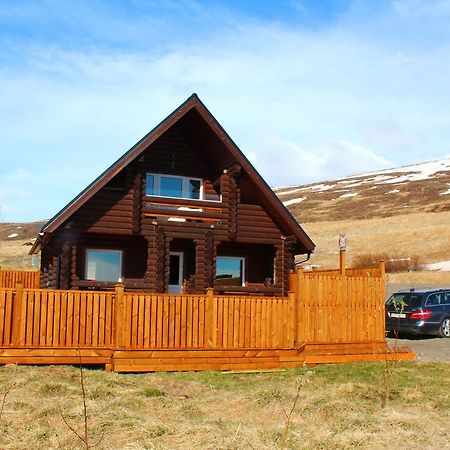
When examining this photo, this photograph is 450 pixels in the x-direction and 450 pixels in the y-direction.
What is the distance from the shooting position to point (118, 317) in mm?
14531

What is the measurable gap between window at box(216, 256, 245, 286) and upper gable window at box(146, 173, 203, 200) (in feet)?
8.26

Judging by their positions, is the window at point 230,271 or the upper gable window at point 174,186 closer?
the upper gable window at point 174,186

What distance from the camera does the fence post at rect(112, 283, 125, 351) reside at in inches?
572

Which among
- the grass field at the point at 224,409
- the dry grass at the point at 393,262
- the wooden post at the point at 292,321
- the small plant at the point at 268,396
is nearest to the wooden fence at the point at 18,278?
the grass field at the point at 224,409

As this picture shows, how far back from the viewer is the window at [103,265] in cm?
2078

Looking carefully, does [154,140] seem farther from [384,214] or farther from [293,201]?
[293,201]

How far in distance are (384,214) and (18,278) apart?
59593mm

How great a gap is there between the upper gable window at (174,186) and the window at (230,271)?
2517 mm

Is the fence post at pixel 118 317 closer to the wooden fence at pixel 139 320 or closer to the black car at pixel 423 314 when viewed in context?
the wooden fence at pixel 139 320

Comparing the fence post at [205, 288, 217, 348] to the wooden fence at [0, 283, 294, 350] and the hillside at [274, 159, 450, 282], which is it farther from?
the hillside at [274, 159, 450, 282]

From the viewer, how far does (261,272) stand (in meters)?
22.9

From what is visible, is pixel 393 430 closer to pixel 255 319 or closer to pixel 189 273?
pixel 255 319

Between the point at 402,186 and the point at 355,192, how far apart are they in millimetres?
7414

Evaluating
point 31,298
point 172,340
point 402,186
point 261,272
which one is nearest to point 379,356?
point 172,340
